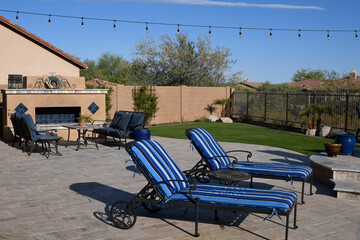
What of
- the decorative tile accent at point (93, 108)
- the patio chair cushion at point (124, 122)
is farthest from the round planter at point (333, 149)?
the decorative tile accent at point (93, 108)

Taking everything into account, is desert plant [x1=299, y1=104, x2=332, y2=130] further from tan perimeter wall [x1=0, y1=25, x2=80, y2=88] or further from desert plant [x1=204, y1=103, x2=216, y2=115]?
tan perimeter wall [x1=0, y1=25, x2=80, y2=88]

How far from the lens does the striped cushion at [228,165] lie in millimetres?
6504

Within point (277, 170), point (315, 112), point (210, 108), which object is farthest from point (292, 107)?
point (277, 170)

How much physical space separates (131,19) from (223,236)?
1597cm

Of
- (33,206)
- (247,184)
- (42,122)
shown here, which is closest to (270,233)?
(247,184)

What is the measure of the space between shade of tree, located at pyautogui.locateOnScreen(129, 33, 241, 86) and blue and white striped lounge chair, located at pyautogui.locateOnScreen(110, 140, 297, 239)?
25.2 m

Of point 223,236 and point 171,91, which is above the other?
point 171,91

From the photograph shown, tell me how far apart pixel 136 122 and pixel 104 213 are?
685cm

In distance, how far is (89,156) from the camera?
11086 mm

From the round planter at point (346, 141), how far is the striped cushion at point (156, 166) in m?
4.51

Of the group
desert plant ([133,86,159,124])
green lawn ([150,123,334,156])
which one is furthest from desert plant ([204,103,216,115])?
green lawn ([150,123,334,156])

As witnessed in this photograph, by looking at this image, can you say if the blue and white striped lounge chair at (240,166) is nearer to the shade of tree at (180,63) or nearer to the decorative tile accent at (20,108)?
the decorative tile accent at (20,108)

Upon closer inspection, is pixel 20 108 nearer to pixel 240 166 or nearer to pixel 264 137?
pixel 264 137

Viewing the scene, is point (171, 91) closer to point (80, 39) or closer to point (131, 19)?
Answer: point (131, 19)
